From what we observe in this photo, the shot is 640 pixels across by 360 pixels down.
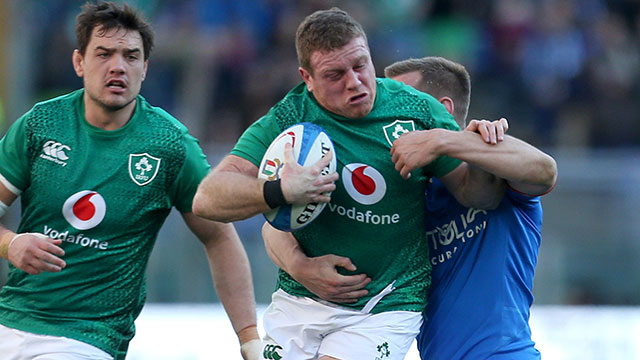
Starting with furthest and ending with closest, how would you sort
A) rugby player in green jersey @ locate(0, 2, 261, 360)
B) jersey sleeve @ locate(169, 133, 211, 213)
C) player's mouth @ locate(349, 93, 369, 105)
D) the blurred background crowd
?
1. the blurred background crowd
2. jersey sleeve @ locate(169, 133, 211, 213)
3. rugby player in green jersey @ locate(0, 2, 261, 360)
4. player's mouth @ locate(349, 93, 369, 105)

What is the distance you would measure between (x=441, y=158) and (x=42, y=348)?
215 centimetres

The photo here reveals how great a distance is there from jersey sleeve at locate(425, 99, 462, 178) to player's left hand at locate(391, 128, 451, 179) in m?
0.24

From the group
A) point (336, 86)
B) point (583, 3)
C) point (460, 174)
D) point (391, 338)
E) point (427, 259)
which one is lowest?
point (391, 338)

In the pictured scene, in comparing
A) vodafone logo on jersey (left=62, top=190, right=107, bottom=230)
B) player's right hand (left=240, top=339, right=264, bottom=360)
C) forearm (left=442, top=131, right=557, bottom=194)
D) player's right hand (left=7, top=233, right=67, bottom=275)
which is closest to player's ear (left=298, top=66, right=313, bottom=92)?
forearm (left=442, top=131, right=557, bottom=194)

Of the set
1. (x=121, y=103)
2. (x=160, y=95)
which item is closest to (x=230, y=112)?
(x=160, y=95)

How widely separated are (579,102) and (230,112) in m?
4.44

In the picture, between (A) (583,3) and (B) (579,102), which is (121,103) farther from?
(A) (583,3)

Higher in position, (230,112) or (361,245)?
(230,112)

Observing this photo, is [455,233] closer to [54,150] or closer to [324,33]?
[324,33]

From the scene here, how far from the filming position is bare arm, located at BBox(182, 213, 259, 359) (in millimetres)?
5332

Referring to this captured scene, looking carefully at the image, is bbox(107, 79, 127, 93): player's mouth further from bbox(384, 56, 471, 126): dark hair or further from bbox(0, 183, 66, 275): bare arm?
bbox(384, 56, 471, 126): dark hair

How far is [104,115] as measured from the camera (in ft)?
16.4

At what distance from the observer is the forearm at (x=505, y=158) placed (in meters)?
4.30

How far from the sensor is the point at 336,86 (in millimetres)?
4457
